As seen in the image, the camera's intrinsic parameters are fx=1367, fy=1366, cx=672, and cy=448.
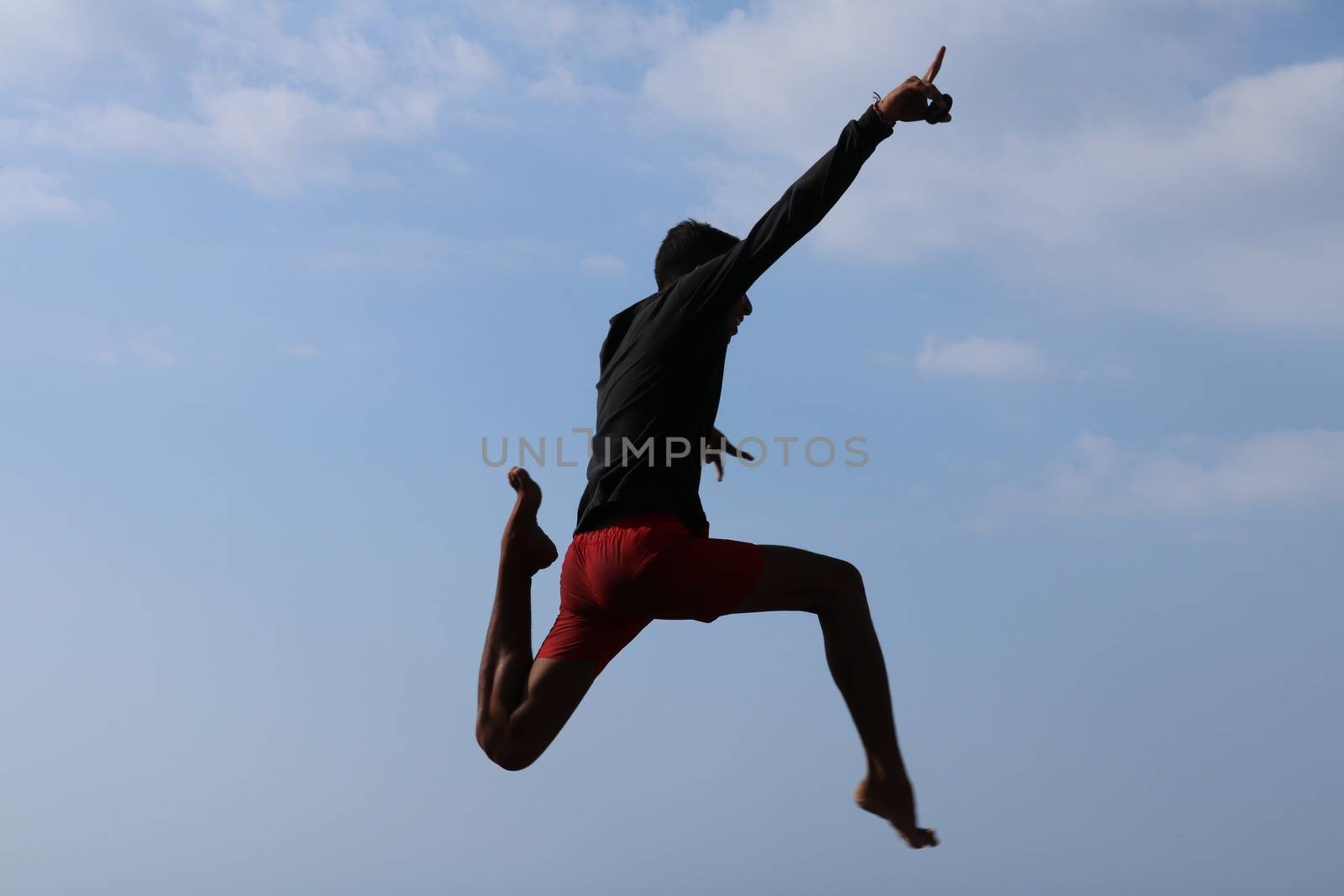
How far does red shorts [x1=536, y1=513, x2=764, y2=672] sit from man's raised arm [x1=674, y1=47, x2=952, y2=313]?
36.6 inches

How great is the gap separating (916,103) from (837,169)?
314mm

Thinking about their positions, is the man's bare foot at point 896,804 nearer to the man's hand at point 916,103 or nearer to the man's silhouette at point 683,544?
the man's silhouette at point 683,544

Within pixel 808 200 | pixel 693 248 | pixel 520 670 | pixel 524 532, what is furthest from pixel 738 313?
pixel 520 670

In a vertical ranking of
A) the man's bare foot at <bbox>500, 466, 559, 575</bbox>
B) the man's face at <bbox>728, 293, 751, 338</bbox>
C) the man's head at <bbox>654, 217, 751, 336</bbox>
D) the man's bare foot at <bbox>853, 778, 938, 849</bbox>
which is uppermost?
the man's head at <bbox>654, 217, 751, 336</bbox>

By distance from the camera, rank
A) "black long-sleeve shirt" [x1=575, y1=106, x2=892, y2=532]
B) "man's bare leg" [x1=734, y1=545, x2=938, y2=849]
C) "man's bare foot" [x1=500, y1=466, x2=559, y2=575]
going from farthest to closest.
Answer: "man's bare foot" [x1=500, y1=466, x2=559, y2=575]
"man's bare leg" [x1=734, y1=545, x2=938, y2=849]
"black long-sleeve shirt" [x1=575, y1=106, x2=892, y2=532]

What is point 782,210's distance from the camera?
423 centimetres

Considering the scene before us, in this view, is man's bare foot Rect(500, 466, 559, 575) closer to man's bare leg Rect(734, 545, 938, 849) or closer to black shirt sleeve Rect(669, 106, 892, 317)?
man's bare leg Rect(734, 545, 938, 849)

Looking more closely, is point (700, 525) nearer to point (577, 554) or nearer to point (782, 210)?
point (577, 554)

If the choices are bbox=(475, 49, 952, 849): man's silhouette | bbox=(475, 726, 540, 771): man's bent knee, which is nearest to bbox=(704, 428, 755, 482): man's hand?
bbox=(475, 49, 952, 849): man's silhouette

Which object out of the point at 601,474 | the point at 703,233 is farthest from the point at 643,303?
the point at 601,474

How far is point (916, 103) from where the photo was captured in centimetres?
420

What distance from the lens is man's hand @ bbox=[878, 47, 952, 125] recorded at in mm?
4195

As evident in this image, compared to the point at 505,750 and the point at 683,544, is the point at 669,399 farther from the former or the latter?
the point at 505,750

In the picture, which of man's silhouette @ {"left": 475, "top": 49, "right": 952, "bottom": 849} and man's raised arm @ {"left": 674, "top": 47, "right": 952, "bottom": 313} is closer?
man's raised arm @ {"left": 674, "top": 47, "right": 952, "bottom": 313}
